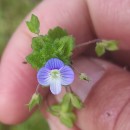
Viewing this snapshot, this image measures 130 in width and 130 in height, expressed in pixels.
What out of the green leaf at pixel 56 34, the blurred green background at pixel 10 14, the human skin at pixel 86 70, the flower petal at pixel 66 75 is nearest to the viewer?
the flower petal at pixel 66 75

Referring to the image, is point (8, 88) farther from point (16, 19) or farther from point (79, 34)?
point (16, 19)

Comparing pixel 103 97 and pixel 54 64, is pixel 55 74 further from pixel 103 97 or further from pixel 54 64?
pixel 103 97

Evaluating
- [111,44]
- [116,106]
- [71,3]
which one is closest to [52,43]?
[111,44]

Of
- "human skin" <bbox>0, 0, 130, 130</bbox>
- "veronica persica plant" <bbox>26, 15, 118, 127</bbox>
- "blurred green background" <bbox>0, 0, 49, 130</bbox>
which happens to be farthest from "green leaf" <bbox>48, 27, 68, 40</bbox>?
"blurred green background" <bbox>0, 0, 49, 130</bbox>

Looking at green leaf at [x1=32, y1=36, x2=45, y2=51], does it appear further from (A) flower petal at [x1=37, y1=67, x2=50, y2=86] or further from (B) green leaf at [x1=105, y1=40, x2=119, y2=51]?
(B) green leaf at [x1=105, y1=40, x2=119, y2=51]

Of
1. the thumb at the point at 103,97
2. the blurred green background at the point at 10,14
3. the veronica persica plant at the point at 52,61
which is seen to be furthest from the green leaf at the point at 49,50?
the blurred green background at the point at 10,14

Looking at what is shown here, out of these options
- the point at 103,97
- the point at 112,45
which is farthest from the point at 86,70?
the point at 112,45

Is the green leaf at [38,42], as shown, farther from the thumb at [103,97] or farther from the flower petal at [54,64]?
the thumb at [103,97]
